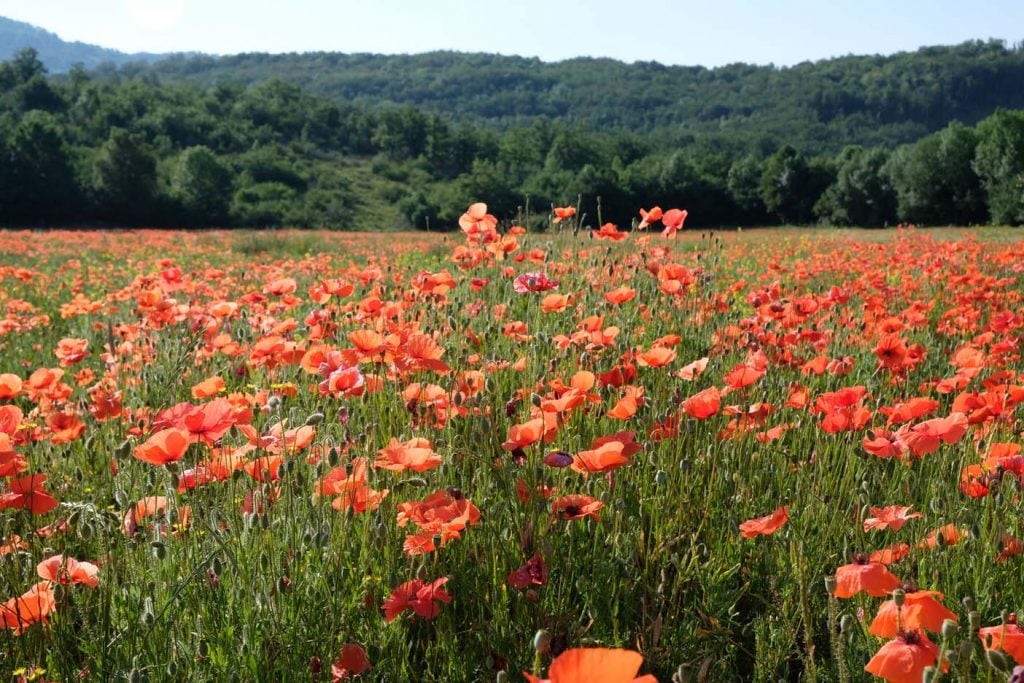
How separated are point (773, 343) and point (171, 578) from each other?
99.1 inches

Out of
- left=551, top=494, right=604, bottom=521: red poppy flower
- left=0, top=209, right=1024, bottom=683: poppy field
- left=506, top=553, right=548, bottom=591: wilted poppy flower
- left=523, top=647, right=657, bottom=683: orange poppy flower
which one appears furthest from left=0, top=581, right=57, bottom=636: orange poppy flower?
left=523, top=647, right=657, bottom=683: orange poppy flower

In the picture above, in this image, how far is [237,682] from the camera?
4.52 ft

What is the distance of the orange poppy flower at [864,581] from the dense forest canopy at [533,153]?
7.82ft

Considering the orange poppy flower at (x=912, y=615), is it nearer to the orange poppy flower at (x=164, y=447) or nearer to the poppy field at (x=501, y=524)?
the poppy field at (x=501, y=524)

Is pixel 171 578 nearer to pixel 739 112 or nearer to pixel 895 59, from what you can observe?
pixel 739 112

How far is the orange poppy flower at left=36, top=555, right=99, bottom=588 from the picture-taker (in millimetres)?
1414

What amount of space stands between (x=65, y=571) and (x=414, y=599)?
603mm

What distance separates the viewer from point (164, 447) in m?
1.39

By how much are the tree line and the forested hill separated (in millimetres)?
34730

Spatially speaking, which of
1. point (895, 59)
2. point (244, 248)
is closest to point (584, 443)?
point (244, 248)

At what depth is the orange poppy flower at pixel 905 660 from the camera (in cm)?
102

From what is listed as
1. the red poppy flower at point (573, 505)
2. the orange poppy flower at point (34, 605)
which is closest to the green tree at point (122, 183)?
the orange poppy flower at point (34, 605)

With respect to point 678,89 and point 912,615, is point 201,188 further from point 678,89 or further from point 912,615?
point 678,89

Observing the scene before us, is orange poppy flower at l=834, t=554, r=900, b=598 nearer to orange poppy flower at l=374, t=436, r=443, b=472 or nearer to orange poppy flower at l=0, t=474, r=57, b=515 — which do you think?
orange poppy flower at l=374, t=436, r=443, b=472
